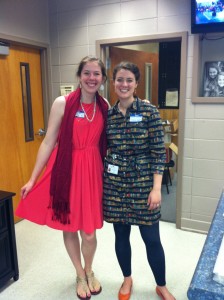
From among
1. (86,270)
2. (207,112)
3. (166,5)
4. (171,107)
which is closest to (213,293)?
(86,270)

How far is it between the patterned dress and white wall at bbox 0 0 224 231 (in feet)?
3.78

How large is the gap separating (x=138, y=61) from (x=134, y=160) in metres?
2.54

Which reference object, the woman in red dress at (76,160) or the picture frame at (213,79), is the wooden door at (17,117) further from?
the picture frame at (213,79)

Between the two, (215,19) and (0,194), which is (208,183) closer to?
(215,19)

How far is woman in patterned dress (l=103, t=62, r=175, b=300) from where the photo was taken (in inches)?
59.9

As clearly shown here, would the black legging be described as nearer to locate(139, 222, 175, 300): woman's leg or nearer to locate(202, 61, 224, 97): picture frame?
locate(139, 222, 175, 300): woman's leg

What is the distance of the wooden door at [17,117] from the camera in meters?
2.70

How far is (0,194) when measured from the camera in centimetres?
189

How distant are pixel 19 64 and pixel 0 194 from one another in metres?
1.51

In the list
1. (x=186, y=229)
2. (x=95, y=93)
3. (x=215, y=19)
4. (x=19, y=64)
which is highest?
(x=215, y=19)

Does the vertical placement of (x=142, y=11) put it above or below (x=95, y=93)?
above

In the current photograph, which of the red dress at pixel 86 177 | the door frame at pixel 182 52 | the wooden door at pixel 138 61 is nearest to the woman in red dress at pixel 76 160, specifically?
the red dress at pixel 86 177

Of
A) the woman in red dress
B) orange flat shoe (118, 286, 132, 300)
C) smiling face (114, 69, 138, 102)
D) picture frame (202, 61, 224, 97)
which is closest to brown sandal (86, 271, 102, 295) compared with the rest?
orange flat shoe (118, 286, 132, 300)

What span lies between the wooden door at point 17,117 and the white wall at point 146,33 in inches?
10.1
